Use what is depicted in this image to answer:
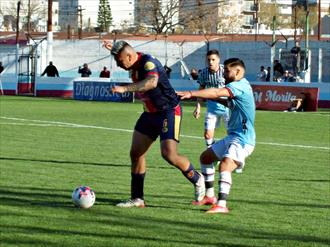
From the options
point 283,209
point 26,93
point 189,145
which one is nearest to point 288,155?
point 189,145

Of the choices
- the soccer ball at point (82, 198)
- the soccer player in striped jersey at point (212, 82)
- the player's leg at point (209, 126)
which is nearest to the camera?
the soccer ball at point (82, 198)

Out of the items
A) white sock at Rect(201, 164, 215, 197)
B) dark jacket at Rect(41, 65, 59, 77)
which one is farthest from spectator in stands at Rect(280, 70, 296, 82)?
white sock at Rect(201, 164, 215, 197)

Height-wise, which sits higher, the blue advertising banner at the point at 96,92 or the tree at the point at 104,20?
the tree at the point at 104,20

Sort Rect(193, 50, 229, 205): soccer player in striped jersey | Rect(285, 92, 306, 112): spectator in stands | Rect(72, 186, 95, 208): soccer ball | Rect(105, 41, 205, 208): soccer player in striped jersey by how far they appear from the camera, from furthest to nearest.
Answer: Rect(285, 92, 306, 112): spectator in stands < Rect(193, 50, 229, 205): soccer player in striped jersey < Rect(72, 186, 95, 208): soccer ball < Rect(105, 41, 205, 208): soccer player in striped jersey

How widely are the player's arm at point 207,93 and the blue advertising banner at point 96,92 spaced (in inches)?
1355

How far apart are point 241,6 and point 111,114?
130 m

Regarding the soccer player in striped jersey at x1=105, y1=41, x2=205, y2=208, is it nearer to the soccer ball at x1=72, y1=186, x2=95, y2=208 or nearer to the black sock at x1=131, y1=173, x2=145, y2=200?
the black sock at x1=131, y1=173, x2=145, y2=200

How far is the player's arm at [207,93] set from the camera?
1054 cm

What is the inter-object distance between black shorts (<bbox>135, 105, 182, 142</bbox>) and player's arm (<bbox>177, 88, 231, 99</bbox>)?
32.8 inches

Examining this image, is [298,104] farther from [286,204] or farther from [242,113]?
[242,113]

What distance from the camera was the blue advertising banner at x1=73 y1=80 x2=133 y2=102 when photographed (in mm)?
45969

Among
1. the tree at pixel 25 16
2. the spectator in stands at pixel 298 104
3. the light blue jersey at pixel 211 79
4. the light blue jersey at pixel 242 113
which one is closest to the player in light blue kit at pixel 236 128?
the light blue jersey at pixel 242 113

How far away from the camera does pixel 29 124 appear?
92.2 feet

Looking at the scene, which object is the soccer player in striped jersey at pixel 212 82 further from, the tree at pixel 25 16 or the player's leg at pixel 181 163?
the tree at pixel 25 16
